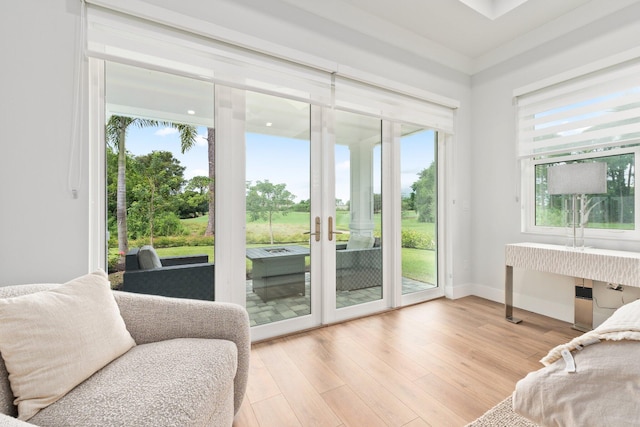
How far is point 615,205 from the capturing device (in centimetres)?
255

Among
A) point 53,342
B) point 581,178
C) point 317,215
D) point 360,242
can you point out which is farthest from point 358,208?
point 53,342

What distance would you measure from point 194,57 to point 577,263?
3350 millimetres

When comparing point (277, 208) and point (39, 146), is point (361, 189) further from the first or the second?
point (39, 146)

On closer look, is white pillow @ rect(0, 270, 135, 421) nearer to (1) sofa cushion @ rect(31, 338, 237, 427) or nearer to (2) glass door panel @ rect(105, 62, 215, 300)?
(1) sofa cushion @ rect(31, 338, 237, 427)

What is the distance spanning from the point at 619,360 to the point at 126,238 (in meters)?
2.57

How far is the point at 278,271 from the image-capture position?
8.42 feet

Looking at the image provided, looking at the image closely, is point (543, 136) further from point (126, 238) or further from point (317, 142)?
point (126, 238)

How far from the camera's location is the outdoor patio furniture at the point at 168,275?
6.65 feet

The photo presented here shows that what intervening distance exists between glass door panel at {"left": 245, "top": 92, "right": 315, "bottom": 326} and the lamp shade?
85.0 inches

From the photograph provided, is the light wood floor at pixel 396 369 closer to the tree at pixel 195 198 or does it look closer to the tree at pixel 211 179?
the tree at pixel 211 179

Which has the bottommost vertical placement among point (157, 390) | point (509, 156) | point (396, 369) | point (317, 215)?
point (396, 369)

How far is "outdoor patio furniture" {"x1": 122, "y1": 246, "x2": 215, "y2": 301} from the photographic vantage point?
6.65ft

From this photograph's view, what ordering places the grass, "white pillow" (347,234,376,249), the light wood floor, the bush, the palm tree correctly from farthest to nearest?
the bush < "white pillow" (347,234,376,249) < the grass < the palm tree < the light wood floor

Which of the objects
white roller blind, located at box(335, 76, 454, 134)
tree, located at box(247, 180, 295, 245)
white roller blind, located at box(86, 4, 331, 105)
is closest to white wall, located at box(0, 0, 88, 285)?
white roller blind, located at box(86, 4, 331, 105)
